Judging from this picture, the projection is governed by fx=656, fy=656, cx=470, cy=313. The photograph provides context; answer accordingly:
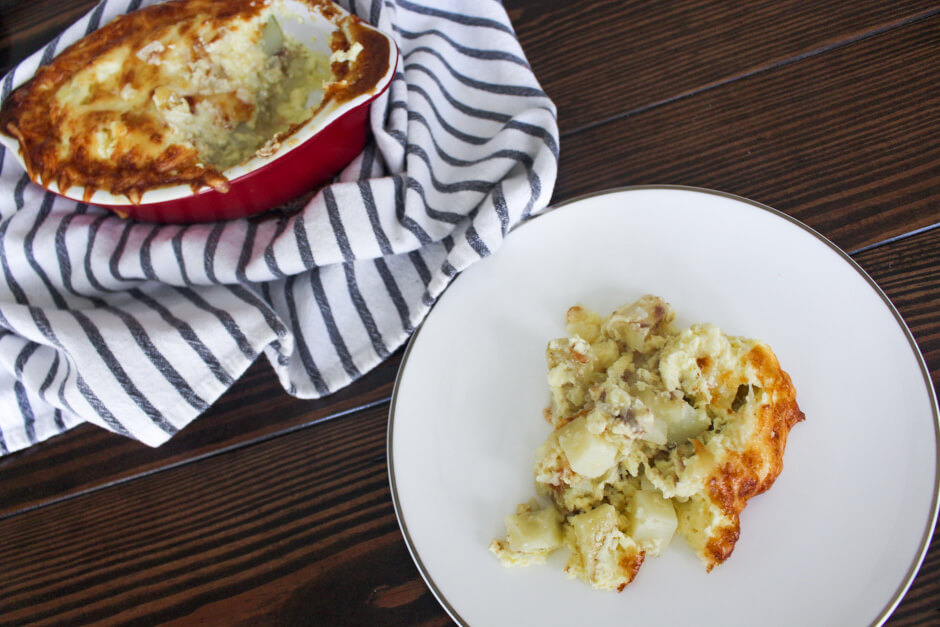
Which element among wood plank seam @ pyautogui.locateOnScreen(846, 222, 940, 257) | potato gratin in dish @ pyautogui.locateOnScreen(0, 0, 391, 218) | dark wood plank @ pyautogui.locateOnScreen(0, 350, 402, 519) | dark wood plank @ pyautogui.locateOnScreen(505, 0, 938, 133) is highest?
potato gratin in dish @ pyautogui.locateOnScreen(0, 0, 391, 218)

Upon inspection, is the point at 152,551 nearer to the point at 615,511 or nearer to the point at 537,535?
the point at 537,535

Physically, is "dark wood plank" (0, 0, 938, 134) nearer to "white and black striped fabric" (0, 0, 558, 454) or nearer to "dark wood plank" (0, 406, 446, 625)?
"white and black striped fabric" (0, 0, 558, 454)

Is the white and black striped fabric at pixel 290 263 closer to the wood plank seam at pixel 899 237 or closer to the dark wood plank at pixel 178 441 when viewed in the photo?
the dark wood plank at pixel 178 441

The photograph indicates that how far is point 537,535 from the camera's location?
3.55 feet

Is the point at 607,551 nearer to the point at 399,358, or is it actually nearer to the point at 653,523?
the point at 653,523

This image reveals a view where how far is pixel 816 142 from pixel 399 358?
3.29ft

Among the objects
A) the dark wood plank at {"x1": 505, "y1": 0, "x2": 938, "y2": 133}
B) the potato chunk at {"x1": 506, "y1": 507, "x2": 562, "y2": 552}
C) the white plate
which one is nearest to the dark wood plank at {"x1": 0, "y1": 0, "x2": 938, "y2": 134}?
the dark wood plank at {"x1": 505, "y1": 0, "x2": 938, "y2": 133}

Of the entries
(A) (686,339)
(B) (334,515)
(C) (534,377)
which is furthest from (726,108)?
(B) (334,515)

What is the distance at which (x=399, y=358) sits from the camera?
137 cm

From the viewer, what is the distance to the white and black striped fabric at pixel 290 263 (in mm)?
1309

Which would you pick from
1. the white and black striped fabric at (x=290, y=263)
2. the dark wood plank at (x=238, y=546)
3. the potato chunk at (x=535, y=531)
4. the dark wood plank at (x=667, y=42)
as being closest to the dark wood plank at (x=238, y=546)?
the dark wood plank at (x=238, y=546)

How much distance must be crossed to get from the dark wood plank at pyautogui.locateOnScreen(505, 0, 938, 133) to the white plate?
34 cm

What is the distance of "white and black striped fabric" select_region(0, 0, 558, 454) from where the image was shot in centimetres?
131

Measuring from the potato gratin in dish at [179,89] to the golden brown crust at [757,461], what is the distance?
3.02 feet
